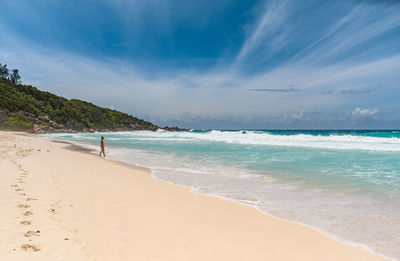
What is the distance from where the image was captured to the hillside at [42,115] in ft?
163

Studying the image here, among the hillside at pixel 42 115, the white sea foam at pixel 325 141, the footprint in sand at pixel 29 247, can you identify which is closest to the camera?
the footprint in sand at pixel 29 247

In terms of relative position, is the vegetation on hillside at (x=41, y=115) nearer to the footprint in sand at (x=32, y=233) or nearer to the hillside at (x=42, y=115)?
the hillside at (x=42, y=115)

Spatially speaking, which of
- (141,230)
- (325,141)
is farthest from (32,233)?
(325,141)

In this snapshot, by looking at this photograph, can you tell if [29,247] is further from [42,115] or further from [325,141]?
[42,115]

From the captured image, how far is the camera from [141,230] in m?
3.66

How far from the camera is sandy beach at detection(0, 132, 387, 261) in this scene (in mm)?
2938

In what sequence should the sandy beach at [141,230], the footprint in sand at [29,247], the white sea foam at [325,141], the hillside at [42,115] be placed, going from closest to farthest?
the footprint in sand at [29,247], the sandy beach at [141,230], the white sea foam at [325,141], the hillside at [42,115]

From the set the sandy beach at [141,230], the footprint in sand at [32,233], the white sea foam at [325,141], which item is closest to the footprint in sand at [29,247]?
the sandy beach at [141,230]

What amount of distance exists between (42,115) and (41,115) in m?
0.47

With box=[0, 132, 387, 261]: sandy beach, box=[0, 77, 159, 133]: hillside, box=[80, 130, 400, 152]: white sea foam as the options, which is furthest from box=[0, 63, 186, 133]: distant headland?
box=[0, 132, 387, 261]: sandy beach

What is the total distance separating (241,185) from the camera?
7375 millimetres

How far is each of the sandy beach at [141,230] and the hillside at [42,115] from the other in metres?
56.1

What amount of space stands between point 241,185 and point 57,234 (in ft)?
17.8

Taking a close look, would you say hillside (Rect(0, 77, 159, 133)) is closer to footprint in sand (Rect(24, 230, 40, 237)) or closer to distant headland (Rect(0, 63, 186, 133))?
distant headland (Rect(0, 63, 186, 133))
